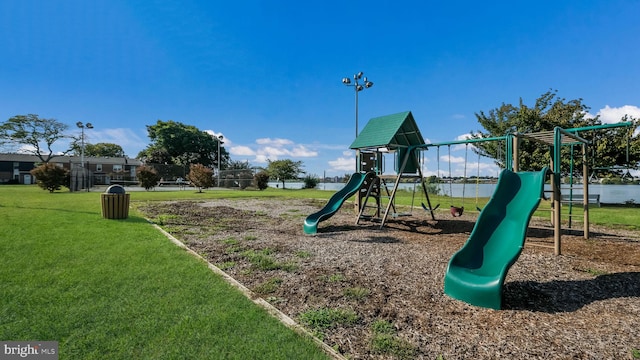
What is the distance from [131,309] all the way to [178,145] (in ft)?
177

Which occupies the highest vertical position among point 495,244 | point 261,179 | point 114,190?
point 261,179

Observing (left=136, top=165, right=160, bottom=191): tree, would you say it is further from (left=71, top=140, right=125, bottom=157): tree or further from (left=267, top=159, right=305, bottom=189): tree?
(left=71, top=140, right=125, bottom=157): tree

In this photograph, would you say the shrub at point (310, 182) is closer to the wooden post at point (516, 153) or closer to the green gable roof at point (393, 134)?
the green gable roof at point (393, 134)

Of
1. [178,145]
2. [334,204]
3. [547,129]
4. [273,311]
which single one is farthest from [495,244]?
[178,145]

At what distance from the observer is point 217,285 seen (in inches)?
152

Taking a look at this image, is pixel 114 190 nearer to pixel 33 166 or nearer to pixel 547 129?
pixel 547 129

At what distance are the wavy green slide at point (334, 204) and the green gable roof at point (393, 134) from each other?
1.03 metres

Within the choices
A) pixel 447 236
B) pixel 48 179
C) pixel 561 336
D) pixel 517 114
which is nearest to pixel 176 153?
pixel 48 179

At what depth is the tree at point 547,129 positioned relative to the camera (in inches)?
612

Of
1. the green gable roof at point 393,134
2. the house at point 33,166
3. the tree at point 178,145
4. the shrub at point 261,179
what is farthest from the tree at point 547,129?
the house at point 33,166

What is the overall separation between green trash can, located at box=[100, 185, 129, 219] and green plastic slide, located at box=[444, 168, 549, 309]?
9.54 meters

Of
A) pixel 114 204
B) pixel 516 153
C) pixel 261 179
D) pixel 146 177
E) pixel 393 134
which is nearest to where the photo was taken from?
pixel 516 153

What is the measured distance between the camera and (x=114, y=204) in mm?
9312

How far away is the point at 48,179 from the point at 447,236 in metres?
28.2
